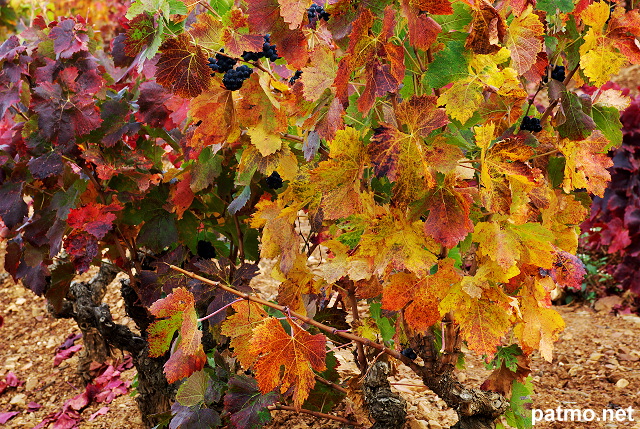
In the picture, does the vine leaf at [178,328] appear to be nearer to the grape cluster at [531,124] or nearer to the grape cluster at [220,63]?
the grape cluster at [220,63]

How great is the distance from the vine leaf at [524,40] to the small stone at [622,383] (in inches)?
69.2

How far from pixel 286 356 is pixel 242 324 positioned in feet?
0.49

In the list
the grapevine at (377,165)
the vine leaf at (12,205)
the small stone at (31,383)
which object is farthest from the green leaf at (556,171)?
the small stone at (31,383)

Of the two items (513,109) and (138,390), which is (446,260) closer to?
(513,109)

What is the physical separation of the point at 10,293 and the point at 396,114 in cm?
381

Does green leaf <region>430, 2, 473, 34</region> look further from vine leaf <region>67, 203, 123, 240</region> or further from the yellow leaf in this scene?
vine leaf <region>67, 203, 123, 240</region>

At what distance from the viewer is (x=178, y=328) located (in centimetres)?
133

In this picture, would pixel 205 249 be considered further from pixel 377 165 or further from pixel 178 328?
pixel 377 165

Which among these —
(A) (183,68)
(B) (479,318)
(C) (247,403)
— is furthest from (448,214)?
(C) (247,403)

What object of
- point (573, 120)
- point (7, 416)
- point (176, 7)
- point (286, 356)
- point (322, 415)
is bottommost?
point (7, 416)

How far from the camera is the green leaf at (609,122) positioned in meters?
1.34

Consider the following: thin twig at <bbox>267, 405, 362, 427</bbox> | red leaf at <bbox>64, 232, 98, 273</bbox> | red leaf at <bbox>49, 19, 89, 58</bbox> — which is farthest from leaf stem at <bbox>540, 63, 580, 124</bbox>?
red leaf at <bbox>49, 19, 89, 58</bbox>

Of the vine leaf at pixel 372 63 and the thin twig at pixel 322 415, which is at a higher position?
the vine leaf at pixel 372 63

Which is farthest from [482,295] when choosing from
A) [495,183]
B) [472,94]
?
[472,94]
